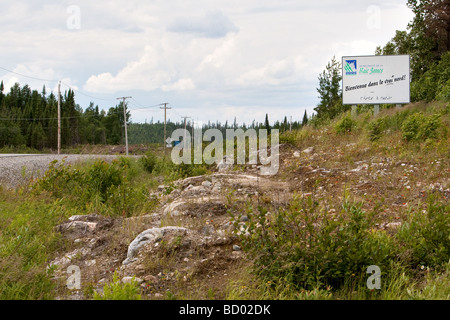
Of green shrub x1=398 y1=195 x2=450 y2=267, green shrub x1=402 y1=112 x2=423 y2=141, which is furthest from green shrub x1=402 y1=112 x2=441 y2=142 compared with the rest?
green shrub x1=398 y1=195 x2=450 y2=267

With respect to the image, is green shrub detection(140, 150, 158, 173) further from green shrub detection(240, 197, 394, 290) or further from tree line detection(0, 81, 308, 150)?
tree line detection(0, 81, 308, 150)

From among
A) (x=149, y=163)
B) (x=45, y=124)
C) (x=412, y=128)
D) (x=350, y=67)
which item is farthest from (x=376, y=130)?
(x=45, y=124)

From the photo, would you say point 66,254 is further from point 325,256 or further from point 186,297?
point 325,256

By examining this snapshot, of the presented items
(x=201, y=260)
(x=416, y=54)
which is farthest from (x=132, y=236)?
(x=416, y=54)

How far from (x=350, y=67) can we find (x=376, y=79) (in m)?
1.30

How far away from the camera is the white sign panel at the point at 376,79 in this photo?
18.5 meters

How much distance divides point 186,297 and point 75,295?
4.14 ft

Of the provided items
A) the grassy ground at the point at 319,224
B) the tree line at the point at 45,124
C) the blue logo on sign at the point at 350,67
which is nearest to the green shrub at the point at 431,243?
the grassy ground at the point at 319,224

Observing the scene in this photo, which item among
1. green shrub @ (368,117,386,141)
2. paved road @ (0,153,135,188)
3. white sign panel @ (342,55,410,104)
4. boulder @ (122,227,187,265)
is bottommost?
boulder @ (122,227,187,265)

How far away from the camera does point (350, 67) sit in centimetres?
1895

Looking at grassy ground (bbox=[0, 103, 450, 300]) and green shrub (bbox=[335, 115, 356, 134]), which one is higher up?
green shrub (bbox=[335, 115, 356, 134])

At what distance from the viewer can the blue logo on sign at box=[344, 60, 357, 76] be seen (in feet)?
62.1
